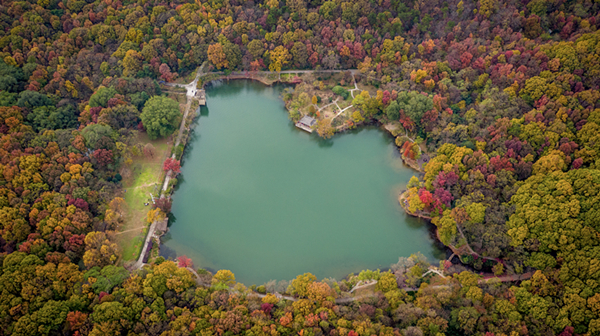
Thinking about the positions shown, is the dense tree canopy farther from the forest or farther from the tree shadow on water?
the tree shadow on water

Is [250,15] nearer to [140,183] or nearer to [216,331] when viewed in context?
[140,183]

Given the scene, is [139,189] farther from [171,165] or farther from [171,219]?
[171,219]

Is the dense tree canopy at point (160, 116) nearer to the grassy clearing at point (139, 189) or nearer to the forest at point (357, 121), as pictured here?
the forest at point (357, 121)

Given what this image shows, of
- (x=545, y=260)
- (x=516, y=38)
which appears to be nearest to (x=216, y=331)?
(x=545, y=260)

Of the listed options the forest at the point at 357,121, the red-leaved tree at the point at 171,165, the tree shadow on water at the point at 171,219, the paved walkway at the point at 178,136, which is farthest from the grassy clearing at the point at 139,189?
the tree shadow on water at the point at 171,219

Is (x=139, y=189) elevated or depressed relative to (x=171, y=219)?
elevated

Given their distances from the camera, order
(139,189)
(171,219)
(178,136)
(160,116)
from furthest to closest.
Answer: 1. (178,136)
2. (160,116)
3. (139,189)
4. (171,219)

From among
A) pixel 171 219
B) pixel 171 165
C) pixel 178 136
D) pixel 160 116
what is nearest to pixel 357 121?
pixel 178 136
